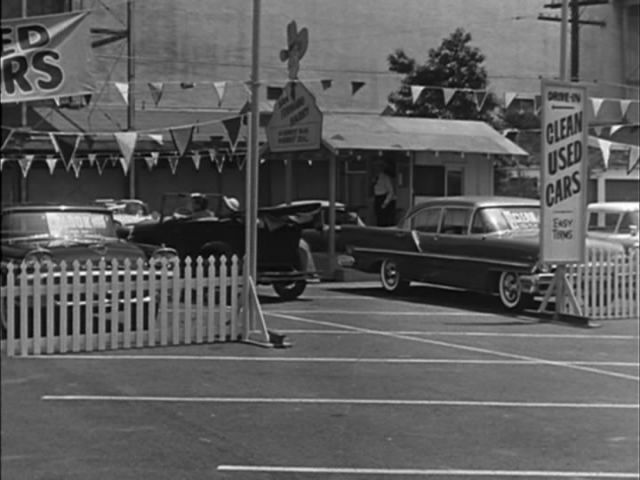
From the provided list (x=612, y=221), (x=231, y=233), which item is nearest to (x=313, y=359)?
(x=231, y=233)

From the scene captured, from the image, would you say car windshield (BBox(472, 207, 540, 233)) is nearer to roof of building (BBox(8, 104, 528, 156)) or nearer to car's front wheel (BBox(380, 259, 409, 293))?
car's front wheel (BBox(380, 259, 409, 293))

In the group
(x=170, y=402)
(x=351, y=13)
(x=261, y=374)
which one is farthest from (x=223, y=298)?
(x=351, y=13)

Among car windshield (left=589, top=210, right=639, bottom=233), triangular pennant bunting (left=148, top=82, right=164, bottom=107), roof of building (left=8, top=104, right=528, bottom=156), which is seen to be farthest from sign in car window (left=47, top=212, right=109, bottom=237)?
car windshield (left=589, top=210, right=639, bottom=233)

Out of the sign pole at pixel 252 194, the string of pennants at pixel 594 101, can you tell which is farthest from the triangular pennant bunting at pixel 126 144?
the string of pennants at pixel 594 101

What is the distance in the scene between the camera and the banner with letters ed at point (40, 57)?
8.43 ft

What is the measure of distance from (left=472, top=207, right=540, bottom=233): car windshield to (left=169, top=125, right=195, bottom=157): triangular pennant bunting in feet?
19.9

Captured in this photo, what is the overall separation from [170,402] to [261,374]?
1.50 metres

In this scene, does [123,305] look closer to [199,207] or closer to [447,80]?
[199,207]

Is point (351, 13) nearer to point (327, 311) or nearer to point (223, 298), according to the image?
point (223, 298)

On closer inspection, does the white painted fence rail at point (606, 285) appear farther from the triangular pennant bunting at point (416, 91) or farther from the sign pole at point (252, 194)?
the sign pole at point (252, 194)

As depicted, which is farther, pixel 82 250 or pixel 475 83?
pixel 475 83

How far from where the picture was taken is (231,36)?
821 centimetres

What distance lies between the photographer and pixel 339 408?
27.0 feet

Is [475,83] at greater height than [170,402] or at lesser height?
greater
